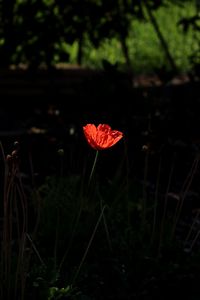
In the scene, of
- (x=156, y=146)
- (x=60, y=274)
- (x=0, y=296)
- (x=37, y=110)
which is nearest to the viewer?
(x=0, y=296)

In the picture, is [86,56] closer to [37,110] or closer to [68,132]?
[37,110]

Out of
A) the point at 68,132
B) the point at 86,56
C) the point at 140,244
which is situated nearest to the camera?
the point at 140,244

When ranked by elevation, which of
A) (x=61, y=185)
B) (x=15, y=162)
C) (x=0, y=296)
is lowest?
(x=0, y=296)

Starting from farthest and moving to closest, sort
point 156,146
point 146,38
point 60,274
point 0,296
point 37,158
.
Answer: point 146,38 < point 37,158 < point 156,146 < point 60,274 < point 0,296

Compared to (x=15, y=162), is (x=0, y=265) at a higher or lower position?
lower

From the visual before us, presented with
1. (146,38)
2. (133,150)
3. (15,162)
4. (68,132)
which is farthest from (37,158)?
(146,38)

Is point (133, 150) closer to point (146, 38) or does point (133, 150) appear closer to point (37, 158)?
point (37, 158)

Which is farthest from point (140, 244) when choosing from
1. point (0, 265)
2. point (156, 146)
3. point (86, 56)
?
point (86, 56)

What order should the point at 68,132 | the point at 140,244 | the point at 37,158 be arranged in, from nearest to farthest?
the point at 140,244 < the point at 68,132 < the point at 37,158

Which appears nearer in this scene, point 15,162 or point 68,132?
point 15,162
